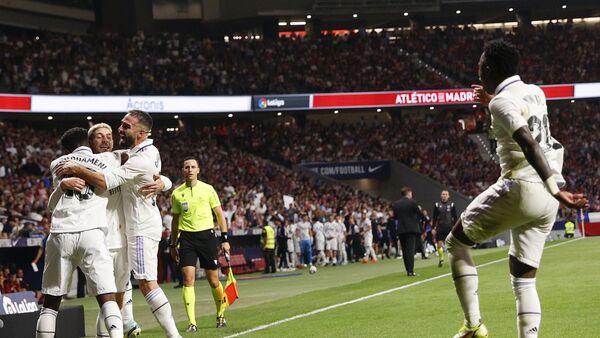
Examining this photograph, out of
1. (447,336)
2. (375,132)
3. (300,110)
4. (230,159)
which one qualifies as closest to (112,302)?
(447,336)

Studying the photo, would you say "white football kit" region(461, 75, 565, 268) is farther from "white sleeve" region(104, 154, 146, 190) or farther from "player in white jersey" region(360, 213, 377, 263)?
"player in white jersey" region(360, 213, 377, 263)

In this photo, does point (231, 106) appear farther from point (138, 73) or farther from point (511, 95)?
point (511, 95)

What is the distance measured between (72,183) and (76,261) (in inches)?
30.9

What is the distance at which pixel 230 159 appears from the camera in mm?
48688

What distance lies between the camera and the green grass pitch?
12.2m

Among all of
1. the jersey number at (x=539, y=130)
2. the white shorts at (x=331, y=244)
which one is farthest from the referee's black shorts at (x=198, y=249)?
the white shorts at (x=331, y=244)

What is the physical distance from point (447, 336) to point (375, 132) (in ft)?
152

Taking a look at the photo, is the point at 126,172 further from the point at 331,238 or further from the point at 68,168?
the point at 331,238

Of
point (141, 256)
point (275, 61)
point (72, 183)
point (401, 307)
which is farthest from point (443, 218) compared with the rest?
point (275, 61)

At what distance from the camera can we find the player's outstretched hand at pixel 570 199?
23.2ft

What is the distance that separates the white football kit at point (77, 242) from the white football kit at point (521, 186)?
3907 mm

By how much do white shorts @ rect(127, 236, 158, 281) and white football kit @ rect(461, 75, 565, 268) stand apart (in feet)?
14.6

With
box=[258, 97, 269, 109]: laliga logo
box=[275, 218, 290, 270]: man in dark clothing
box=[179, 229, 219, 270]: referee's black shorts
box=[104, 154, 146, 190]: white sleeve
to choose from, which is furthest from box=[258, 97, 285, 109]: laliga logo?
box=[104, 154, 146, 190]: white sleeve

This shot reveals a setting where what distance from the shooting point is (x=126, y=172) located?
33.5 feet
